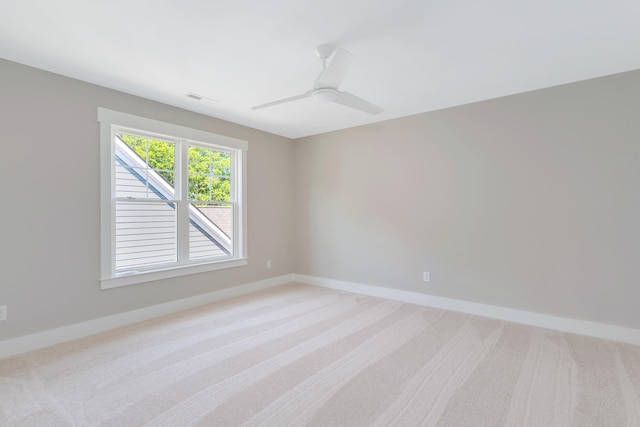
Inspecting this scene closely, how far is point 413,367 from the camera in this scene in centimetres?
238

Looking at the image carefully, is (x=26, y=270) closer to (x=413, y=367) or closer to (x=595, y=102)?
(x=413, y=367)

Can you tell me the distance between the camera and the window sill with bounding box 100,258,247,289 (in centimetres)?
316

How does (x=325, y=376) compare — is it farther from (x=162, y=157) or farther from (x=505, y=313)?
(x=162, y=157)

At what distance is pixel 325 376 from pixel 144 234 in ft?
8.46

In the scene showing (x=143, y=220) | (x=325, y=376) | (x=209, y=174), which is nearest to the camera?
(x=325, y=376)

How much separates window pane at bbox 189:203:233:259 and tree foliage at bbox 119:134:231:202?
0.46ft

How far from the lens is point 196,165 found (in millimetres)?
4027

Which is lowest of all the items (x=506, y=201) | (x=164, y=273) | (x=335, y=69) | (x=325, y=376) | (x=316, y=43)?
(x=325, y=376)

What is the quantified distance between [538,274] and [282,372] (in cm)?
281

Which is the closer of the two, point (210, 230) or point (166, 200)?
point (166, 200)

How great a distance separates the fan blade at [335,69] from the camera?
206 cm

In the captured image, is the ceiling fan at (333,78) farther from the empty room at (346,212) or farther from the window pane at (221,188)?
the window pane at (221,188)

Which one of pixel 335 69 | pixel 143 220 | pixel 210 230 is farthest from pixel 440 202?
pixel 143 220

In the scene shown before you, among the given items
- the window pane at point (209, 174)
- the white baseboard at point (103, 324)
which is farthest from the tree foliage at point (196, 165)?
the white baseboard at point (103, 324)
